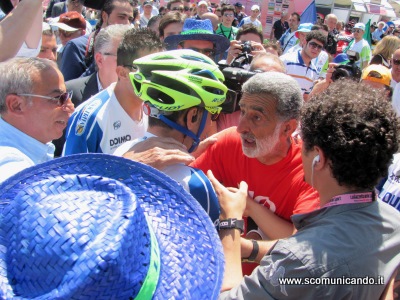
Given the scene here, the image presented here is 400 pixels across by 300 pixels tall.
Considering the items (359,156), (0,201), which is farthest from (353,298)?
(0,201)

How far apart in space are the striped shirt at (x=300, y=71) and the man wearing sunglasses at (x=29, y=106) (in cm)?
402

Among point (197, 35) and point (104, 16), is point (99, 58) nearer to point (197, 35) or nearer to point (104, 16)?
point (197, 35)

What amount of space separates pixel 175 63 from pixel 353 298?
1.19m

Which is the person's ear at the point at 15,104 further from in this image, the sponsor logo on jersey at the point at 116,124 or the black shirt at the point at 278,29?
the black shirt at the point at 278,29

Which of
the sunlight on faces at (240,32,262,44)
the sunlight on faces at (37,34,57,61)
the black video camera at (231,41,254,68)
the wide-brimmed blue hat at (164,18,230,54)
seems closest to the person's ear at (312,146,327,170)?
the black video camera at (231,41,254,68)

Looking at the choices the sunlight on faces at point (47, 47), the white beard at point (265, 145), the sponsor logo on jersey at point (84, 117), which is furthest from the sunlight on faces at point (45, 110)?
the sunlight on faces at point (47, 47)

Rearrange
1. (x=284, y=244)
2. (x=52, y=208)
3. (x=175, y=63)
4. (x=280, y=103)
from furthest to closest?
(x=280, y=103) → (x=175, y=63) → (x=284, y=244) → (x=52, y=208)

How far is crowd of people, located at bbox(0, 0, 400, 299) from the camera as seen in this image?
39.6 inches

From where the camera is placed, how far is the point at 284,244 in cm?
141

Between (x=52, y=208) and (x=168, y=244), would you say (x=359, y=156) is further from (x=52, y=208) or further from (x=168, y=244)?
(x=52, y=208)

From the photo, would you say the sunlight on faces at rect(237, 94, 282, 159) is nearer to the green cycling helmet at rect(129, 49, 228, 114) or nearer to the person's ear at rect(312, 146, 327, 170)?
the green cycling helmet at rect(129, 49, 228, 114)

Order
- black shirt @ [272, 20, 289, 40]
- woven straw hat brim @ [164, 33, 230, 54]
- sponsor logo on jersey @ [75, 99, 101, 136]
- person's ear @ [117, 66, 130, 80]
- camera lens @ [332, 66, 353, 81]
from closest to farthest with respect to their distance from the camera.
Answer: sponsor logo on jersey @ [75, 99, 101, 136] → person's ear @ [117, 66, 130, 80] → woven straw hat brim @ [164, 33, 230, 54] → camera lens @ [332, 66, 353, 81] → black shirt @ [272, 20, 289, 40]

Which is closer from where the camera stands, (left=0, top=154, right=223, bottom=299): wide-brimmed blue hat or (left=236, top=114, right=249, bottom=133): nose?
(left=0, top=154, right=223, bottom=299): wide-brimmed blue hat

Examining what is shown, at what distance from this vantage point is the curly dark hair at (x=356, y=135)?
1.46 metres
